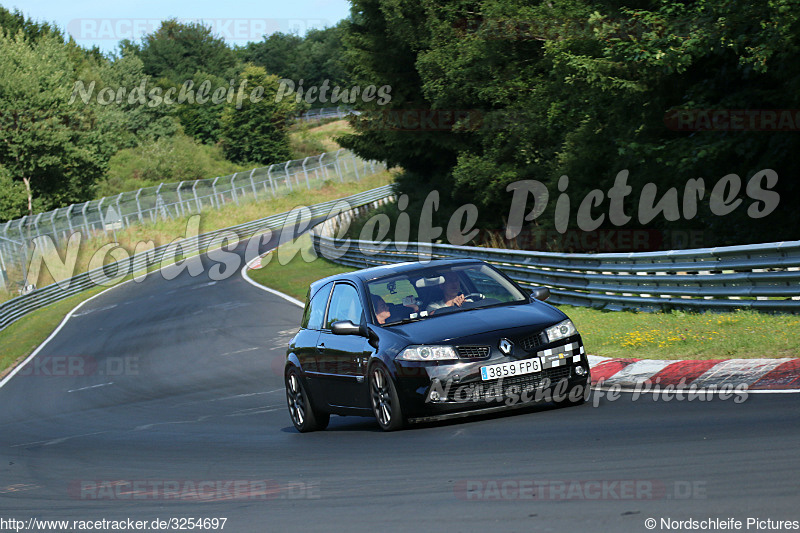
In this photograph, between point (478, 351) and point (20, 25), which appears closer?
point (478, 351)

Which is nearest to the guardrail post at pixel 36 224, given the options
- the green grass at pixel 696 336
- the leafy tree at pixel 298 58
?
the green grass at pixel 696 336

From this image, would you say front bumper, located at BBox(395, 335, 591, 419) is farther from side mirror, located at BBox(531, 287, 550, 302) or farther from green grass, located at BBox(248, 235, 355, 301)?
green grass, located at BBox(248, 235, 355, 301)

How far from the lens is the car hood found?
873 cm

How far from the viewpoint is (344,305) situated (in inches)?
405

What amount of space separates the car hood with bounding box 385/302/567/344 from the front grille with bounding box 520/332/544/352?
2.9 inches

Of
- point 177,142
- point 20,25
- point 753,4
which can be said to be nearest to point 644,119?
point 753,4

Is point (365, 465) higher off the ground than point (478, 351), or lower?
lower

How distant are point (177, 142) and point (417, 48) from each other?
6136cm

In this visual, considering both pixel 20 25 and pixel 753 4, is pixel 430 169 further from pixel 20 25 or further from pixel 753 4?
pixel 20 25

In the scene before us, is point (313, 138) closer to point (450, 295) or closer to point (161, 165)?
point (161, 165)

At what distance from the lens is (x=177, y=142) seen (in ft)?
319

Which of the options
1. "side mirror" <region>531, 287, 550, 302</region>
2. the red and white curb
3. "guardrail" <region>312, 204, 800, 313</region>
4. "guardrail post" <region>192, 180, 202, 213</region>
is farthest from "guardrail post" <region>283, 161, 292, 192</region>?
"side mirror" <region>531, 287, 550, 302</region>

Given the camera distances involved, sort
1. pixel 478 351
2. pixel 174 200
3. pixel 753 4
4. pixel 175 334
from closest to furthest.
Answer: pixel 478 351
pixel 753 4
pixel 175 334
pixel 174 200

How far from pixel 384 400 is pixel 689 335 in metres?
4.71
